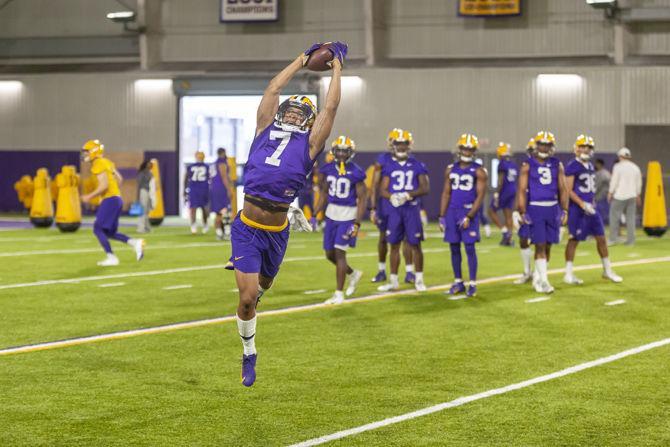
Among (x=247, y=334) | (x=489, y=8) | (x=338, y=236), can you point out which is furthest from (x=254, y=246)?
(x=489, y=8)

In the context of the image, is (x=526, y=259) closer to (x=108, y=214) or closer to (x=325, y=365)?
(x=108, y=214)

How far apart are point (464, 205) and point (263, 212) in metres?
7.38

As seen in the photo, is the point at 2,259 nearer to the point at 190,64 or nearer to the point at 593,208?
the point at 593,208

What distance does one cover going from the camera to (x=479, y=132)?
38656 millimetres

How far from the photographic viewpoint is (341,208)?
1562cm

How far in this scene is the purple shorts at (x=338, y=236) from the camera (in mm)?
15398

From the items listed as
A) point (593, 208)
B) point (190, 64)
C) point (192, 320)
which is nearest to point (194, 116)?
point (190, 64)

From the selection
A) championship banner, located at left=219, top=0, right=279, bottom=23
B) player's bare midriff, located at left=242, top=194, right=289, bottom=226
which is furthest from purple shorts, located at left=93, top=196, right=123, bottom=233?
championship banner, located at left=219, top=0, right=279, bottom=23

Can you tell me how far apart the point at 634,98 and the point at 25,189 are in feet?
65.3

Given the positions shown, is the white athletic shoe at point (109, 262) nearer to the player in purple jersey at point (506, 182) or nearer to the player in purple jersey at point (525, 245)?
the player in purple jersey at point (525, 245)

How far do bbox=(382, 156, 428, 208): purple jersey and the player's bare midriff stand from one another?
24.4 ft

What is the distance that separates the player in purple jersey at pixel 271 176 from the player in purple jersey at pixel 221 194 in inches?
731

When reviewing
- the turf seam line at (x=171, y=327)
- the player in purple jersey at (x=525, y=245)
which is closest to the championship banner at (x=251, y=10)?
the player in purple jersey at (x=525, y=245)

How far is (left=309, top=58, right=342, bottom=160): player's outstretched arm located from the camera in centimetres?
914
